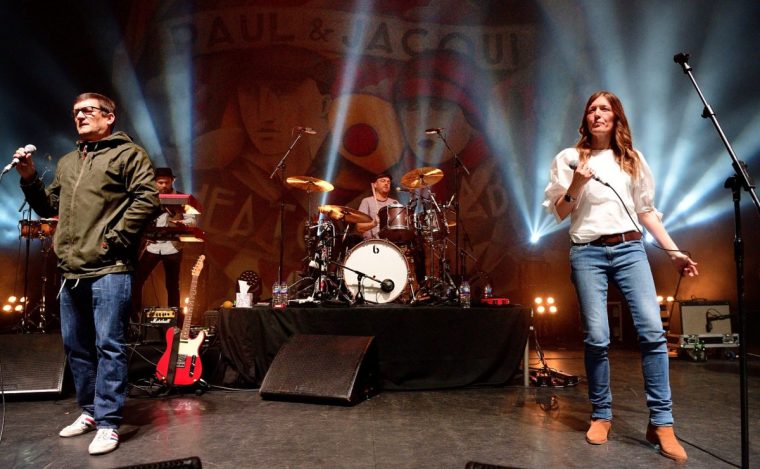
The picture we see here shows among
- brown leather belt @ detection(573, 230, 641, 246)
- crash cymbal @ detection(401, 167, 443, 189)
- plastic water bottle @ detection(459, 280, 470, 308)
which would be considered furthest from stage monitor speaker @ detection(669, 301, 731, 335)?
brown leather belt @ detection(573, 230, 641, 246)

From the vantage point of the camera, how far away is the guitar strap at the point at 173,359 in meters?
4.02

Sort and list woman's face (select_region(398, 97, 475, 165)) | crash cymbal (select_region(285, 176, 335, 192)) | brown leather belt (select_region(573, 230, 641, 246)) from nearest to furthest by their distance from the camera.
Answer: brown leather belt (select_region(573, 230, 641, 246)), crash cymbal (select_region(285, 176, 335, 192)), woman's face (select_region(398, 97, 475, 165))

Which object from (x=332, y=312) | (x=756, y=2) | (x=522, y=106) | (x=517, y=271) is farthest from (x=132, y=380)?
(x=756, y=2)

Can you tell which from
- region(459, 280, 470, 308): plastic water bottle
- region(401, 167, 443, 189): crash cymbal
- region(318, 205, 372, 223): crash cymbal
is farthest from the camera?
region(401, 167, 443, 189): crash cymbal

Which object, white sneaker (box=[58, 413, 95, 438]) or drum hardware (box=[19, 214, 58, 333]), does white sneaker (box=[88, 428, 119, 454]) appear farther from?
drum hardware (box=[19, 214, 58, 333])

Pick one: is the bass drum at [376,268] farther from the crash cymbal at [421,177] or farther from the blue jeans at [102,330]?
the blue jeans at [102,330]

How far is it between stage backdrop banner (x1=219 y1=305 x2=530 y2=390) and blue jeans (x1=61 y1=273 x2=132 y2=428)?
1.62m

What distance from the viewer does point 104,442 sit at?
2533 mm

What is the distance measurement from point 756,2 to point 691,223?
3.41m

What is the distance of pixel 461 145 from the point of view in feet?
28.2

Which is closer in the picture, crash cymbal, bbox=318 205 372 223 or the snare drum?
crash cymbal, bbox=318 205 372 223

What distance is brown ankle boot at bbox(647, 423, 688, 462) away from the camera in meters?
2.37

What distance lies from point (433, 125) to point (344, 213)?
11.4ft

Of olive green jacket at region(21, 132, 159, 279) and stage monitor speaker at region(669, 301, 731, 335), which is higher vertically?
olive green jacket at region(21, 132, 159, 279)
